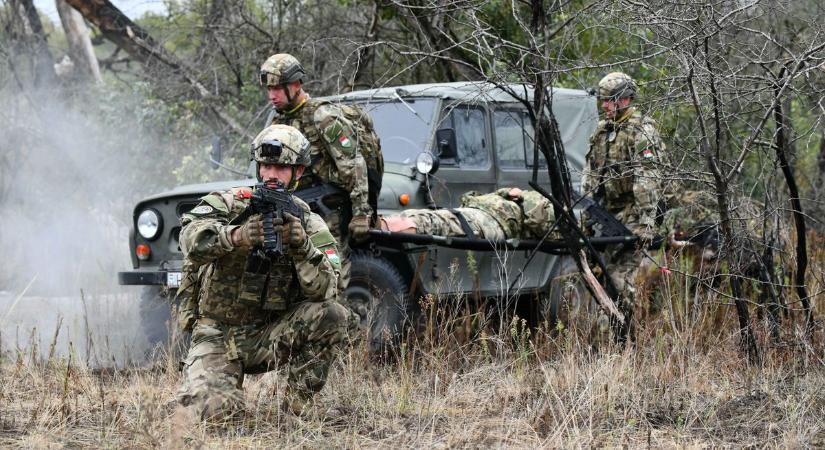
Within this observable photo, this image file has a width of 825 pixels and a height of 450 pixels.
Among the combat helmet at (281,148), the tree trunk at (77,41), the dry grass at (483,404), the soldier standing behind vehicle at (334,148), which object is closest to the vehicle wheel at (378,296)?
the soldier standing behind vehicle at (334,148)

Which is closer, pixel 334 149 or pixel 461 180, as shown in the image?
pixel 334 149

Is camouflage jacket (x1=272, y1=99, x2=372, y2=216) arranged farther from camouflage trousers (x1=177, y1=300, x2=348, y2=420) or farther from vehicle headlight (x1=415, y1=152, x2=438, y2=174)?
camouflage trousers (x1=177, y1=300, x2=348, y2=420)

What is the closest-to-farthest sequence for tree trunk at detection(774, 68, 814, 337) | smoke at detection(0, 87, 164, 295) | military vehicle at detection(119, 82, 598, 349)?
tree trunk at detection(774, 68, 814, 337)
military vehicle at detection(119, 82, 598, 349)
smoke at detection(0, 87, 164, 295)

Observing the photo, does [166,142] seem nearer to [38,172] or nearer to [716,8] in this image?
[38,172]

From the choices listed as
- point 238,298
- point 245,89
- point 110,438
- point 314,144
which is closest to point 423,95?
point 314,144

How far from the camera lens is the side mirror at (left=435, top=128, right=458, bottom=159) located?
22.3 ft

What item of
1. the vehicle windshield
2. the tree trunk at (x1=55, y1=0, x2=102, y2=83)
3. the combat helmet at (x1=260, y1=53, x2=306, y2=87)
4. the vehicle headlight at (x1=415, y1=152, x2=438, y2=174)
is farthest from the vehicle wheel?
the tree trunk at (x1=55, y1=0, x2=102, y2=83)

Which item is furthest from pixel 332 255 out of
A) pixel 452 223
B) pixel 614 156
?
pixel 614 156

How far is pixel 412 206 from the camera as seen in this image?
6715 mm

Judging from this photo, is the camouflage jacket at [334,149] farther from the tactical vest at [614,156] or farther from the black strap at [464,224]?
the tactical vest at [614,156]

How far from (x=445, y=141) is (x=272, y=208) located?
271 centimetres

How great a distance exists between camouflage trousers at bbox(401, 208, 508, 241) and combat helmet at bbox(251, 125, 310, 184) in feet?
5.49

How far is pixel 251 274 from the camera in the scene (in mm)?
4484

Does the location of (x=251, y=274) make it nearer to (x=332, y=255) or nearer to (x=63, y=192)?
(x=332, y=255)
